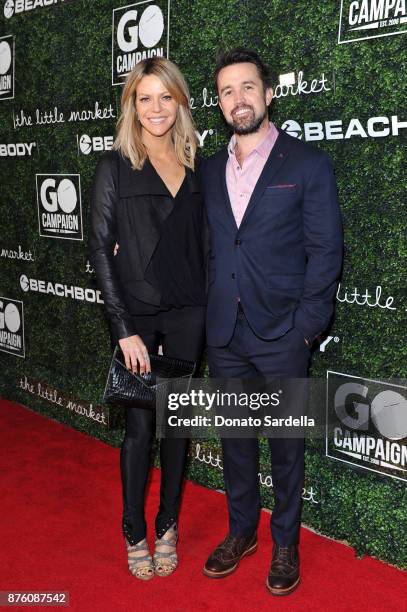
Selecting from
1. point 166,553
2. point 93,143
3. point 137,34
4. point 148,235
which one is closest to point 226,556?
point 166,553

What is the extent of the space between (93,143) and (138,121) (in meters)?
1.43

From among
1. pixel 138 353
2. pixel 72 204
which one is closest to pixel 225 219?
pixel 138 353

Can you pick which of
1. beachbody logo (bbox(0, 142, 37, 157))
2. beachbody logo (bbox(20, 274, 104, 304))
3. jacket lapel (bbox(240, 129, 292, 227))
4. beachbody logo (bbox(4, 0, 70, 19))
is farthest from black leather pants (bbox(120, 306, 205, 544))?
beachbody logo (bbox(4, 0, 70, 19))

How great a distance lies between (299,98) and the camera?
2906 mm

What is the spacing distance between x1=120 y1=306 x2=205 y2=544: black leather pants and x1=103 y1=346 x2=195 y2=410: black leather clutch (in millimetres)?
90

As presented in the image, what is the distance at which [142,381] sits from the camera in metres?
2.58

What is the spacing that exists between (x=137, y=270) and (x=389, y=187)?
1.01 metres

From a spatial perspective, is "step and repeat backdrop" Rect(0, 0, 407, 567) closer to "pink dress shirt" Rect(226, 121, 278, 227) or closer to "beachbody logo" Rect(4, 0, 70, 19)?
"beachbody logo" Rect(4, 0, 70, 19)

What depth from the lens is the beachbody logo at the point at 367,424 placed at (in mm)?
2791

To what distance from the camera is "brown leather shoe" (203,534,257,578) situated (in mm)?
2754

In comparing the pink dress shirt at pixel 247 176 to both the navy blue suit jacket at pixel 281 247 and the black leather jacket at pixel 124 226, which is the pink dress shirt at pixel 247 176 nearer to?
→ the navy blue suit jacket at pixel 281 247

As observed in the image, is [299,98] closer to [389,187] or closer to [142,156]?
[389,187]

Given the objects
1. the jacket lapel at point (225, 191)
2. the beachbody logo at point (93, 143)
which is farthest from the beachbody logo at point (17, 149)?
the jacket lapel at point (225, 191)

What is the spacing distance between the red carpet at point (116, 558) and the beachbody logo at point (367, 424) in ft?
1.32
